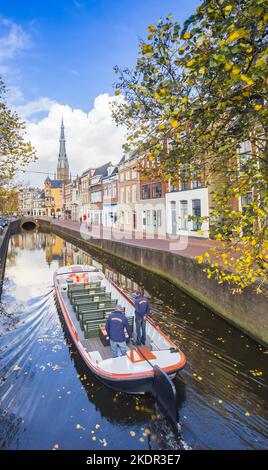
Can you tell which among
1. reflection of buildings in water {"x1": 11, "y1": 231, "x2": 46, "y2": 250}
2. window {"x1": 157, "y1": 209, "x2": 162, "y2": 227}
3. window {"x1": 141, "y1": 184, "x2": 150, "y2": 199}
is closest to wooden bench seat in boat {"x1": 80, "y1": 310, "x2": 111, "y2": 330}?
window {"x1": 157, "y1": 209, "x2": 162, "y2": 227}

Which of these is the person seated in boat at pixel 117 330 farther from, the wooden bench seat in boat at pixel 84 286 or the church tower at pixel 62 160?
the church tower at pixel 62 160

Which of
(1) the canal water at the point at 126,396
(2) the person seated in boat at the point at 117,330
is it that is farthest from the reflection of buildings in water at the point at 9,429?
(2) the person seated in boat at the point at 117,330

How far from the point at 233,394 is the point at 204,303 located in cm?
719

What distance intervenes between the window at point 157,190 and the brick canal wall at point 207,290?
12199 mm

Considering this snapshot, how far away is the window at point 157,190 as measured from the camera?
39056mm

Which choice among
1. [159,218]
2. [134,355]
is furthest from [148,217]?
[134,355]

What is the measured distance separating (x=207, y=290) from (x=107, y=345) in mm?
7014

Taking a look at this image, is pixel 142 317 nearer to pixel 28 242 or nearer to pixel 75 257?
pixel 75 257

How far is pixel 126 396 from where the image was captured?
8.38 metres

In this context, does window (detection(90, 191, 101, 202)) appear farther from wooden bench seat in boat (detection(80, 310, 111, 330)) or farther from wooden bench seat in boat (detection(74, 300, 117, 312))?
wooden bench seat in boat (detection(80, 310, 111, 330))

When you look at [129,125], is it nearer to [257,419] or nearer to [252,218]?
[252,218]

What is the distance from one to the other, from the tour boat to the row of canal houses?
6689 millimetres

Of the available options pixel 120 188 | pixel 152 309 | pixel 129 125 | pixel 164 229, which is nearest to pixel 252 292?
pixel 152 309

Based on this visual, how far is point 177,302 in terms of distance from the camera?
1645cm
